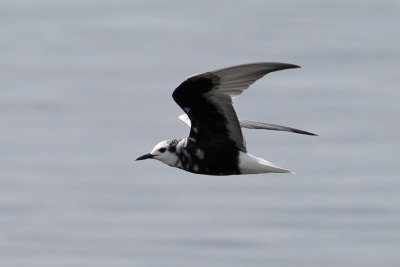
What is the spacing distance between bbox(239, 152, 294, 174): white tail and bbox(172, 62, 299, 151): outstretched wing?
0.16m

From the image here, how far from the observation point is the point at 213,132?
14461 mm

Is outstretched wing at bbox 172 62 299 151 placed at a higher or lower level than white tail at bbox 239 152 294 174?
higher

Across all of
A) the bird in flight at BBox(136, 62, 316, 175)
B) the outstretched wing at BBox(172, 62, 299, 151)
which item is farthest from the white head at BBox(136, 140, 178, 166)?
the outstretched wing at BBox(172, 62, 299, 151)

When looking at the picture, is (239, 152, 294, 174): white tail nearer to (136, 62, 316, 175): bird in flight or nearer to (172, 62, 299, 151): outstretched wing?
(136, 62, 316, 175): bird in flight

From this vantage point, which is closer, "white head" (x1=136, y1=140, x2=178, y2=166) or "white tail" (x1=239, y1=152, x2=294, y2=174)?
"white tail" (x1=239, y1=152, x2=294, y2=174)

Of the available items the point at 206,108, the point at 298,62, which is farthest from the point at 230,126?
the point at 298,62

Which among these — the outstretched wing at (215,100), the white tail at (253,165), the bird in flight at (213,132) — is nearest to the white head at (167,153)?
the bird in flight at (213,132)

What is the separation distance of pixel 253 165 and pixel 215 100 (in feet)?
2.27

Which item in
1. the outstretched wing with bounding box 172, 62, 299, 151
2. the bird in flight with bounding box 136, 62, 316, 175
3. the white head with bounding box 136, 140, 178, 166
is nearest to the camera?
the outstretched wing with bounding box 172, 62, 299, 151

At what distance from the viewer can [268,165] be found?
14047 mm

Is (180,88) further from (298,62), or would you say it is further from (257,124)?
(298,62)

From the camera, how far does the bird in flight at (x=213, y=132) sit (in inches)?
553

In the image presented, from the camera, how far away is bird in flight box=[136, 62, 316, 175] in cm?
1404

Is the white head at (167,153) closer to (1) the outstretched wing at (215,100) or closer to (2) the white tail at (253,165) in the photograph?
(1) the outstretched wing at (215,100)
